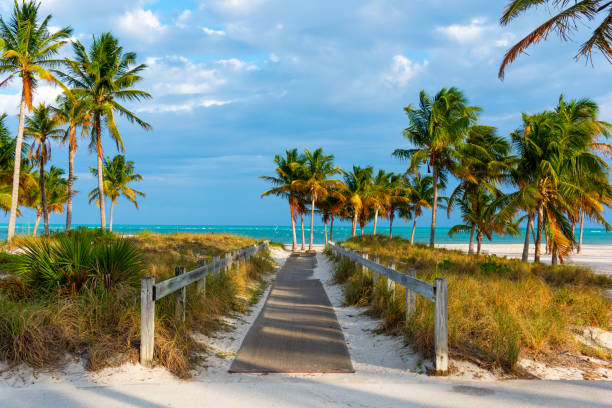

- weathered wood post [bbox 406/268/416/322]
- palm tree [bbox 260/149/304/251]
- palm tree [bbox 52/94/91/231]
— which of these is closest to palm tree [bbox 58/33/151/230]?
palm tree [bbox 52/94/91/231]

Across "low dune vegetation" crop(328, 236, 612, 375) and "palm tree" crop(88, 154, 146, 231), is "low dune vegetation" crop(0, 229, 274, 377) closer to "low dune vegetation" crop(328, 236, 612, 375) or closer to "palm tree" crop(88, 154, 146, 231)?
"low dune vegetation" crop(328, 236, 612, 375)

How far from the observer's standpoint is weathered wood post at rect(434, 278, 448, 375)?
4902mm

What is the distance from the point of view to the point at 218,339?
6.38 meters

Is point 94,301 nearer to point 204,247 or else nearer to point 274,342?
point 274,342

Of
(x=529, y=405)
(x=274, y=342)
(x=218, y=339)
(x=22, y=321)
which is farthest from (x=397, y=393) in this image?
(x=22, y=321)

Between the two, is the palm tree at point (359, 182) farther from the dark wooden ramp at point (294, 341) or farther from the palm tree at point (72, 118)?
the dark wooden ramp at point (294, 341)

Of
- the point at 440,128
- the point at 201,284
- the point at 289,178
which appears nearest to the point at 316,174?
the point at 289,178

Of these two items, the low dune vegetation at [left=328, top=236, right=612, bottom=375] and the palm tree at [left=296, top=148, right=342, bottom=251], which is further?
the palm tree at [left=296, top=148, right=342, bottom=251]

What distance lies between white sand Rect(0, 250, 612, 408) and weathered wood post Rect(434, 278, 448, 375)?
0.63 feet

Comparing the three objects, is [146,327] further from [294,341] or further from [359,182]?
[359,182]

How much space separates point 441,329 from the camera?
4.95m

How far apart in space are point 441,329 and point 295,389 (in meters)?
1.92

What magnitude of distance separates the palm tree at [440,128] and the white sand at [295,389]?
23040 mm

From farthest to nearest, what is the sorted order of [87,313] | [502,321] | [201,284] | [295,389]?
[201,284], [502,321], [87,313], [295,389]
